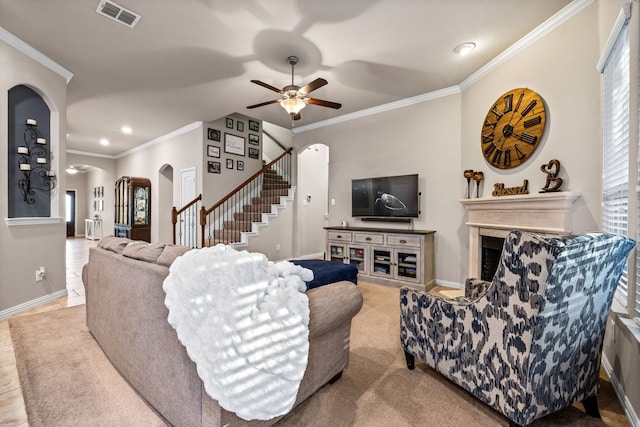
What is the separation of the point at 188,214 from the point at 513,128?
5908mm

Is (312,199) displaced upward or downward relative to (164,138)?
downward

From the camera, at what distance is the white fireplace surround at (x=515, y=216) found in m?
2.51

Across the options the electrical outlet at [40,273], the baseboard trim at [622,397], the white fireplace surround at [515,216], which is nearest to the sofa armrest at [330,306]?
the baseboard trim at [622,397]

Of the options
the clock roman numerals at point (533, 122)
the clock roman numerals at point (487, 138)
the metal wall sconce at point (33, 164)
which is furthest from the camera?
the clock roman numerals at point (487, 138)

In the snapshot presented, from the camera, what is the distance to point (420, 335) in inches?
71.4

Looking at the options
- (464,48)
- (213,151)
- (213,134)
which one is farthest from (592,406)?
(213,134)

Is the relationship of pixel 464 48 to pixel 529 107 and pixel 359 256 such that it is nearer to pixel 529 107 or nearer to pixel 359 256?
pixel 529 107

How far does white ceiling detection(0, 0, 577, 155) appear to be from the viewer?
2.51 m

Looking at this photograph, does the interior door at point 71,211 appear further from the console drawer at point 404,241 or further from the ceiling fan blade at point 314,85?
the console drawer at point 404,241

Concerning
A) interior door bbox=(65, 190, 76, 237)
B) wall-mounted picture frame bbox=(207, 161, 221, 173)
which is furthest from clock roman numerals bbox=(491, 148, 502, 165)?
interior door bbox=(65, 190, 76, 237)

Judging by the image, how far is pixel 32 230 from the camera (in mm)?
3170

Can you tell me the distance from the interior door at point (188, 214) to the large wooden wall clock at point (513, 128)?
5.28 metres

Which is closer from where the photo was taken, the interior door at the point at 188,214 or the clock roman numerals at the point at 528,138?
the clock roman numerals at the point at 528,138

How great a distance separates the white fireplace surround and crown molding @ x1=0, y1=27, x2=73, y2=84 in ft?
17.0
